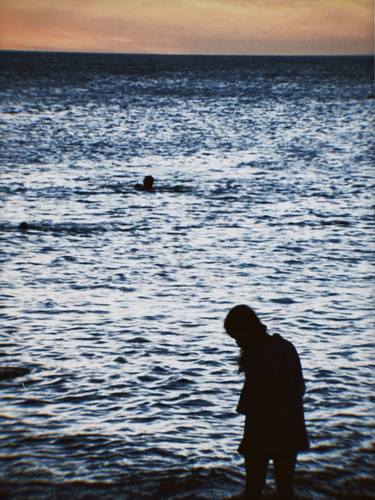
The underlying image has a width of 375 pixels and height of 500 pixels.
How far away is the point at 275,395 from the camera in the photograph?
7.16m

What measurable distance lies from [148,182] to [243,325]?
93.3ft

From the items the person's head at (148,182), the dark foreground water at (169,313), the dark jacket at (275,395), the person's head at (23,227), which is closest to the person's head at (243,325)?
the dark jacket at (275,395)

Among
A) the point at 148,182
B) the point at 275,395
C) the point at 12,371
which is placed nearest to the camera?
the point at 275,395

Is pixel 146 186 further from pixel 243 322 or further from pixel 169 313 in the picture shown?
pixel 243 322

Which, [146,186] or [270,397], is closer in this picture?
[270,397]

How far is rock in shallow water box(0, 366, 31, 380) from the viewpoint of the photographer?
1342cm

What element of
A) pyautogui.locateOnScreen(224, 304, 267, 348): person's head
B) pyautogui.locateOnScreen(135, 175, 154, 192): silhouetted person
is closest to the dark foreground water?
pyautogui.locateOnScreen(135, 175, 154, 192): silhouetted person

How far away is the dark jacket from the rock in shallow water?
23.5ft

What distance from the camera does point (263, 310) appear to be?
1719 cm

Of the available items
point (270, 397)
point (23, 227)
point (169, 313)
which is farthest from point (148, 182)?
point (270, 397)

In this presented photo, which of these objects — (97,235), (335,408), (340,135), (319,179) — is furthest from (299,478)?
(340,135)

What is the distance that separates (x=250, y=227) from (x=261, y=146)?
30544mm

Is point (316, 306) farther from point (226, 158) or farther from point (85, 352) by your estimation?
point (226, 158)

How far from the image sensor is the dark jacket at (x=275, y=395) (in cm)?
711
